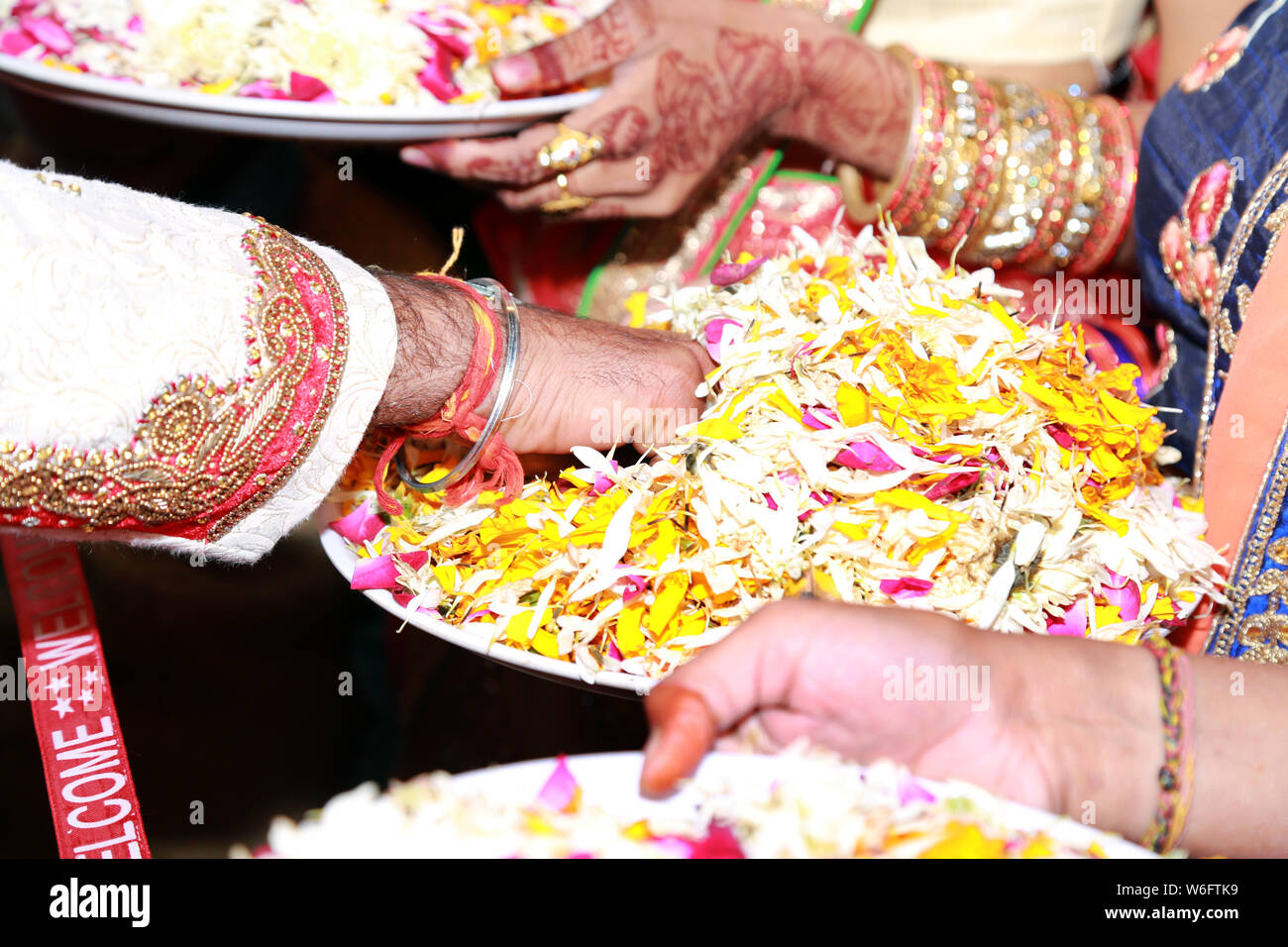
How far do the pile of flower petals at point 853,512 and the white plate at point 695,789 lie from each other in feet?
0.48

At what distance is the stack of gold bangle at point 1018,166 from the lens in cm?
111

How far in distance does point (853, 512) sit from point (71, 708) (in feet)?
2.27

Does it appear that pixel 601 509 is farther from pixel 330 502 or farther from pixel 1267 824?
pixel 1267 824

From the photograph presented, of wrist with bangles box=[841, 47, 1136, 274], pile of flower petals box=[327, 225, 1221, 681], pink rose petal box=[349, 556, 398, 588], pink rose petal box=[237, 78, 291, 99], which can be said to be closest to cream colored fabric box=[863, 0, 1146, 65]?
wrist with bangles box=[841, 47, 1136, 274]

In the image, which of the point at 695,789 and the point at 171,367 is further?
the point at 171,367

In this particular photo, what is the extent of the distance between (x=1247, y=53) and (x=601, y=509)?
0.76 meters

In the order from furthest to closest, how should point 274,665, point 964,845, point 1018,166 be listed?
point 274,665
point 1018,166
point 964,845

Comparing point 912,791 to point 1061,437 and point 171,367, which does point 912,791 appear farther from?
point 171,367

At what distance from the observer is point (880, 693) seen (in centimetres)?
56

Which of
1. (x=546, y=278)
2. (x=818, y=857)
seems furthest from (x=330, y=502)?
(x=546, y=278)

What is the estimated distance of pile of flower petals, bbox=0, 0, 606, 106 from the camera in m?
0.97

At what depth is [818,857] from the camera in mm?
464

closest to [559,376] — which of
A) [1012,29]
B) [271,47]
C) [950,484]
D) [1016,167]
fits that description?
[950,484]

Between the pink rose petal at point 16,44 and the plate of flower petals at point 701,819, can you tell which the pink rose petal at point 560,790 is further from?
the pink rose petal at point 16,44
